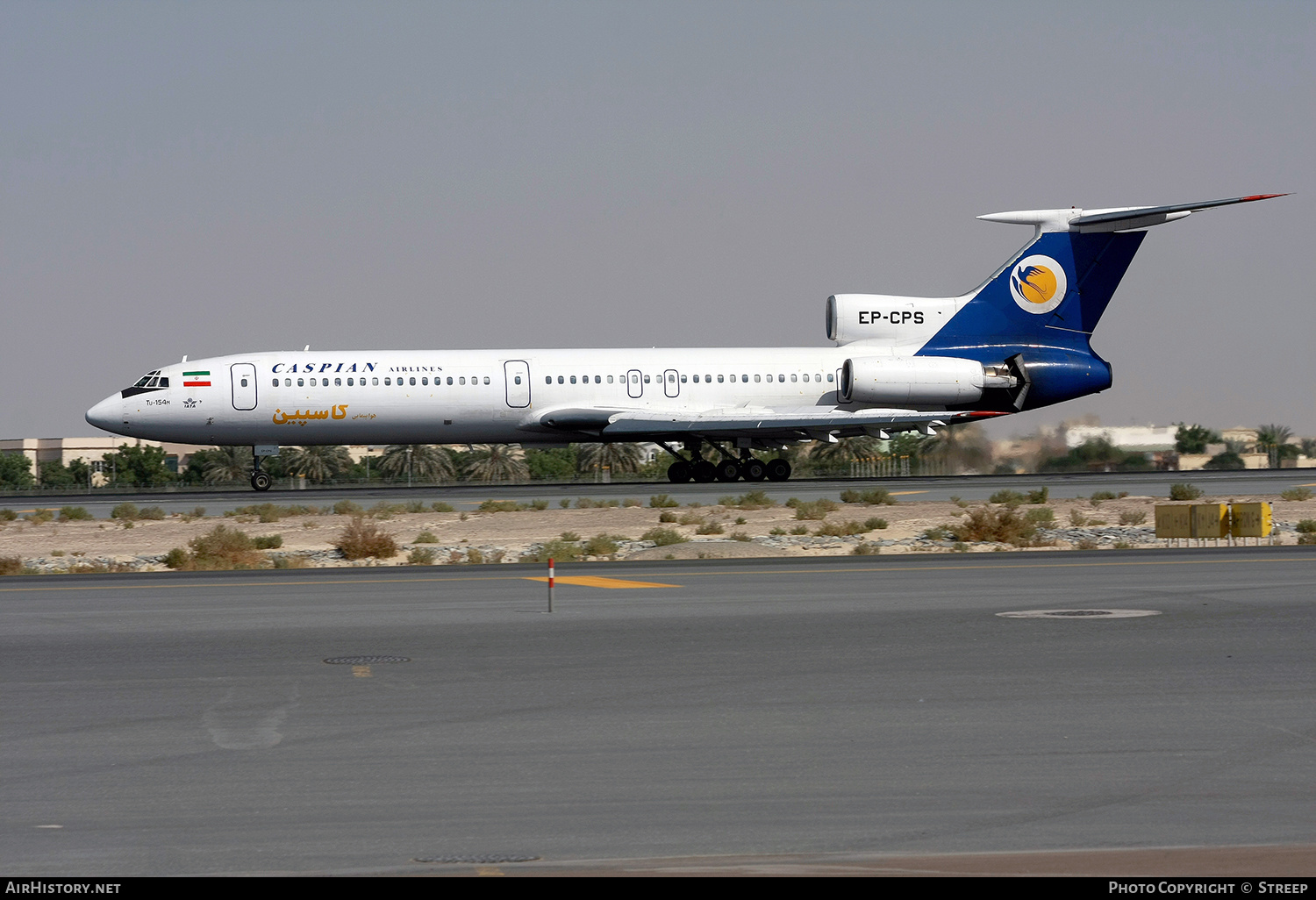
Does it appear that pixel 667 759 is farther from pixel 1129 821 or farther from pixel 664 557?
pixel 664 557

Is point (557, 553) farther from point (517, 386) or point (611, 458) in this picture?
point (611, 458)

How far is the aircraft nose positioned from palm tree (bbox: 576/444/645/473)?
34.9m

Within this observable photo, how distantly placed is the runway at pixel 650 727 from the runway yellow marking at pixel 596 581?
1.47 m

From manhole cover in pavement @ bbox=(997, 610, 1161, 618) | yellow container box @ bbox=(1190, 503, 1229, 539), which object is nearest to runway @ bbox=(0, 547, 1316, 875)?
manhole cover in pavement @ bbox=(997, 610, 1161, 618)

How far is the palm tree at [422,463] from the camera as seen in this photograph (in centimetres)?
7750

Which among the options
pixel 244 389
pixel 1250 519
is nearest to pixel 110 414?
pixel 244 389

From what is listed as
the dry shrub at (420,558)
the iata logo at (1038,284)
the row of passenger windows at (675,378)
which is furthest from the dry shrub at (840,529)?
the iata logo at (1038,284)

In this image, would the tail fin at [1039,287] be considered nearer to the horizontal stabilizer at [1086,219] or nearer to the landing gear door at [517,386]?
the horizontal stabilizer at [1086,219]

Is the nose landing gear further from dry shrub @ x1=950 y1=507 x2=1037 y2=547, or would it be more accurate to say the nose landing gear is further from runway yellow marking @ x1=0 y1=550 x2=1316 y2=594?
dry shrub @ x1=950 y1=507 x2=1037 y2=547

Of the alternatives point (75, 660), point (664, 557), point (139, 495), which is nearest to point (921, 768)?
point (75, 660)

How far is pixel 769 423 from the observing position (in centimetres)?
3953

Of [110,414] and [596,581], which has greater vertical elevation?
[110,414]

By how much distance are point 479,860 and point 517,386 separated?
33.9 m
